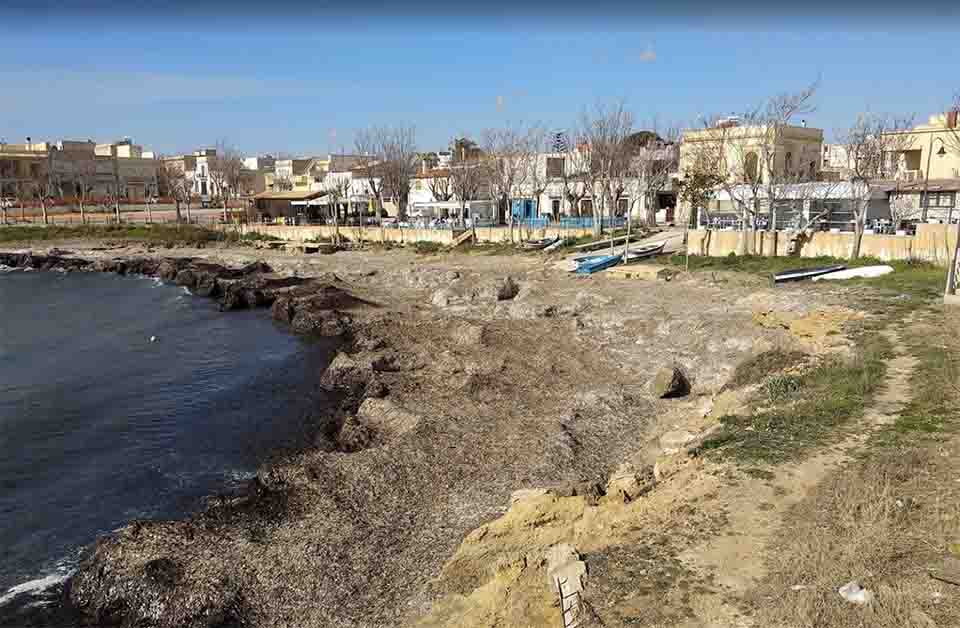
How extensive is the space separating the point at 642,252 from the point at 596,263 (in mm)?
3816

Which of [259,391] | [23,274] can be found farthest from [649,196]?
[23,274]

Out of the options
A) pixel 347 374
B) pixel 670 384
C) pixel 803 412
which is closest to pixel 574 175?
pixel 347 374

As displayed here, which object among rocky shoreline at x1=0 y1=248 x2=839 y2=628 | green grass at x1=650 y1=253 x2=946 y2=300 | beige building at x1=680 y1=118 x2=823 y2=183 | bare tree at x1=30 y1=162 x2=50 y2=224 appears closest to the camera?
rocky shoreline at x1=0 y1=248 x2=839 y2=628

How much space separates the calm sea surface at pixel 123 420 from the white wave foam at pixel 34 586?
0.03 m

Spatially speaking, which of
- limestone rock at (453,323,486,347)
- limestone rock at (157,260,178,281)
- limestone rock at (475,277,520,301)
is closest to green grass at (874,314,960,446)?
limestone rock at (453,323,486,347)

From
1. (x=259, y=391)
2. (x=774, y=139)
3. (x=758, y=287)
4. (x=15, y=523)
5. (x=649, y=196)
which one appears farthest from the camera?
(x=649, y=196)

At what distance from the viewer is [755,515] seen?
9.84 m

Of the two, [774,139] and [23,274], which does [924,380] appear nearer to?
[774,139]

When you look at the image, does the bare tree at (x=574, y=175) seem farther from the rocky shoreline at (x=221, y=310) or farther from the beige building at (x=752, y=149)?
the rocky shoreline at (x=221, y=310)

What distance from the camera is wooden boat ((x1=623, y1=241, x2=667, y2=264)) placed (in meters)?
39.7

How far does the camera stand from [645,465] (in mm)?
14125

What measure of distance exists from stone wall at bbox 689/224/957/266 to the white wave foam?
107 feet

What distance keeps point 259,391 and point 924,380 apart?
19.3m

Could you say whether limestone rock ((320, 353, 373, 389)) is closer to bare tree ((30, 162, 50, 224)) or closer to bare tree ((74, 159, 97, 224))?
bare tree ((30, 162, 50, 224))
